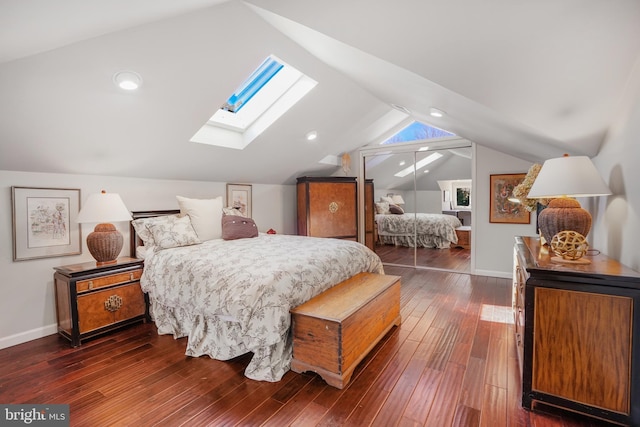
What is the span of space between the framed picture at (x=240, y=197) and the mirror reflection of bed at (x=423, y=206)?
2.31 m

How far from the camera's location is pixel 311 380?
2.03 m

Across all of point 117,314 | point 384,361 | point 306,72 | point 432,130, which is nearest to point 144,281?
point 117,314

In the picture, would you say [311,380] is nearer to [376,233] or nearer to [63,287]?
[63,287]

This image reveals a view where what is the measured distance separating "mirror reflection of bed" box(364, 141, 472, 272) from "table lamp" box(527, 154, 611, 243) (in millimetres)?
2763

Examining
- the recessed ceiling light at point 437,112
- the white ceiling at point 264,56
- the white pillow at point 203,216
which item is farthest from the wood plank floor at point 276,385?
the recessed ceiling light at point 437,112

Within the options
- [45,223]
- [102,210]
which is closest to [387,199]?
[102,210]

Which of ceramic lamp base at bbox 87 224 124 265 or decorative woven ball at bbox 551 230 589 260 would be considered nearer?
decorative woven ball at bbox 551 230 589 260

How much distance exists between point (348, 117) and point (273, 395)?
355cm

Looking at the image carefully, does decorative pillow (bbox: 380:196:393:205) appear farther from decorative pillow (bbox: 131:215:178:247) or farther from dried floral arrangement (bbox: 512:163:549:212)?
decorative pillow (bbox: 131:215:178:247)

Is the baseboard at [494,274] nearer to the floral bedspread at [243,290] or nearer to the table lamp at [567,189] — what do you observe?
the floral bedspread at [243,290]

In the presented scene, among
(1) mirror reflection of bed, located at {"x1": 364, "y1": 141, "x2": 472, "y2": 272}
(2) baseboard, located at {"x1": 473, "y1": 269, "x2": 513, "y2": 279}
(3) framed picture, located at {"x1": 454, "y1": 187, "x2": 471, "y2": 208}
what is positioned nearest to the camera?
(2) baseboard, located at {"x1": 473, "y1": 269, "x2": 513, "y2": 279}

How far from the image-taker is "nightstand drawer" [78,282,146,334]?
254 cm

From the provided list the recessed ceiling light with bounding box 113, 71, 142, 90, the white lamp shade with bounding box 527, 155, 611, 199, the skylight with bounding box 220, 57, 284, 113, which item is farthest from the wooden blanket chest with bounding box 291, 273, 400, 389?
the skylight with bounding box 220, 57, 284, 113

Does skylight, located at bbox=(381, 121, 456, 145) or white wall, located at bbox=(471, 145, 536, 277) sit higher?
skylight, located at bbox=(381, 121, 456, 145)
